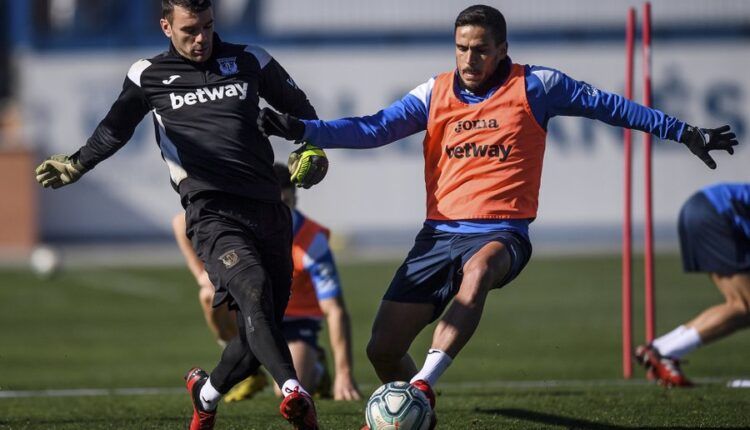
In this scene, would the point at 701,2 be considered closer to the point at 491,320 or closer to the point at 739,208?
the point at 491,320

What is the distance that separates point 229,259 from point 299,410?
975 millimetres

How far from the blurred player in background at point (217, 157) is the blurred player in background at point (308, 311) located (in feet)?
5.31

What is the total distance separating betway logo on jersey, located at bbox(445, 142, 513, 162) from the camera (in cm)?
662

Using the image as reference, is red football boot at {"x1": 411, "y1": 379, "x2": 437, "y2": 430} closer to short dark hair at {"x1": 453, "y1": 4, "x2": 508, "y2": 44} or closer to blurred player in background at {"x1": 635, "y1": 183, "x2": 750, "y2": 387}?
short dark hair at {"x1": 453, "y1": 4, "x2": 508, "y2": 44}

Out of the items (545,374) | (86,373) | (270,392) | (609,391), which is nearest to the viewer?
(609,391)

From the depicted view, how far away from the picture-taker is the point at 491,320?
57.2ft

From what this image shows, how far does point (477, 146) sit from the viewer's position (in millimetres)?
6645

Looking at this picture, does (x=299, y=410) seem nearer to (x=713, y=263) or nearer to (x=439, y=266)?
(x=439, y=266)

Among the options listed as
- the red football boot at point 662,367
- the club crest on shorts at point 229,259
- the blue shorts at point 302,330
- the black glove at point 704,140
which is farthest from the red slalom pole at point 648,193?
the club crest on shorts at point 229,259

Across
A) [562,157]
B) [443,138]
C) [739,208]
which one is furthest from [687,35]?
[443,138]

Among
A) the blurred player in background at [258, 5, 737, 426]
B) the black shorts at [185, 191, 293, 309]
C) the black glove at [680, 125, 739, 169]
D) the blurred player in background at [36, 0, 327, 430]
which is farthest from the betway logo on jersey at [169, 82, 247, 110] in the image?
the black glove at [680, 125, 739, 169]

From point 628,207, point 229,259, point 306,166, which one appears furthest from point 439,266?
point 628,207

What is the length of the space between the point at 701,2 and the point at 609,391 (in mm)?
27745

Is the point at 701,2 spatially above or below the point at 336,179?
above
